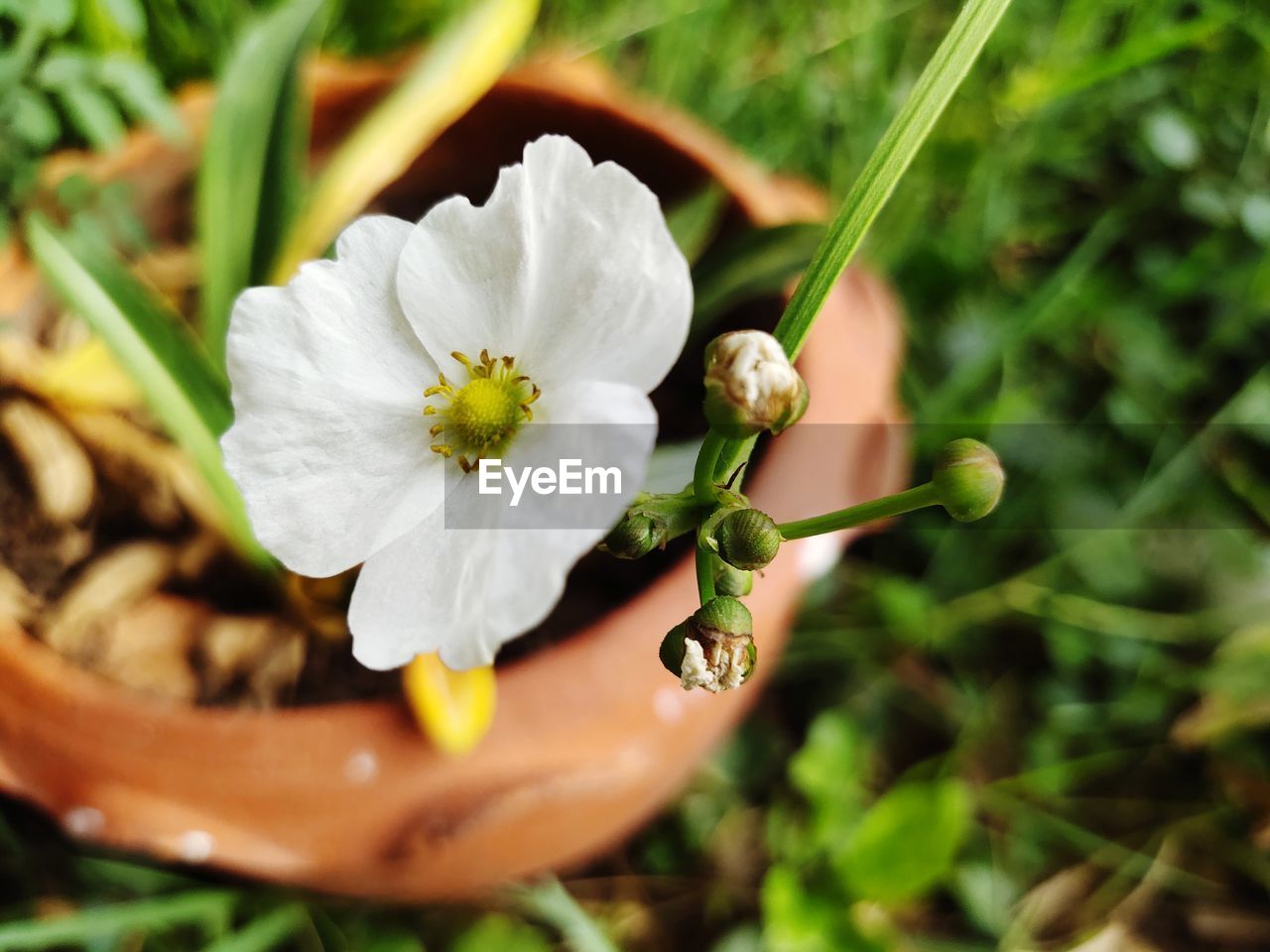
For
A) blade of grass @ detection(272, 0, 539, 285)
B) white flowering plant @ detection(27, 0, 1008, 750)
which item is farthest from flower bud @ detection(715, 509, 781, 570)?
blade of grass @ detection(272, 0, 539, 285)

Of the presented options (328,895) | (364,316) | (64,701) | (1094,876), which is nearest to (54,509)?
(64,701)

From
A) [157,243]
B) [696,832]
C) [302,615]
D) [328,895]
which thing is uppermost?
[157,243]

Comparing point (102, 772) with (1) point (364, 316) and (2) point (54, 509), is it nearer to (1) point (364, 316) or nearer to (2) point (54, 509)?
(2) point (54, 509)

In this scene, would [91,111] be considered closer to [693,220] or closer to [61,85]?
[61,85]

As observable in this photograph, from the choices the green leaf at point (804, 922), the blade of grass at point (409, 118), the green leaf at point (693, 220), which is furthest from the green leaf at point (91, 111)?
the green leaf at point (804, 922)

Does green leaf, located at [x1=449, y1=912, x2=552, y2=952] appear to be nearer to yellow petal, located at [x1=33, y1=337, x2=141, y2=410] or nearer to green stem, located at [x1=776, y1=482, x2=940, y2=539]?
yellow petal, located at [x1=33, y1=337, x2=141, y2=410]
